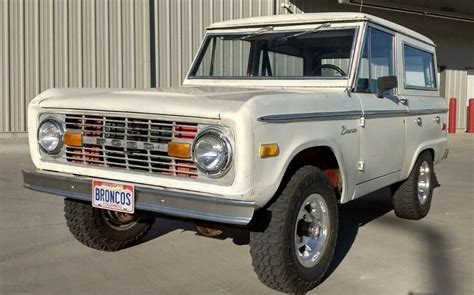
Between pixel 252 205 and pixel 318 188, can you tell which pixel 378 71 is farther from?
pixel 252 205

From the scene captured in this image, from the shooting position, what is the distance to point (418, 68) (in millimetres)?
5973

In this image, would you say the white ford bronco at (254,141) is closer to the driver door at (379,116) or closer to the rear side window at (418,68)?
the driver door at (379,116)

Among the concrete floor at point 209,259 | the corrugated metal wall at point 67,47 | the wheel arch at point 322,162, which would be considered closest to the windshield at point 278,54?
the wheel arch at point 322,162

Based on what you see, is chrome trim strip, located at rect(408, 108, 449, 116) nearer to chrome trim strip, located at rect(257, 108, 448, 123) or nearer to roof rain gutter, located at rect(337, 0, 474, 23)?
chrome trim strip, located at rect(257, 108, 448, 123)

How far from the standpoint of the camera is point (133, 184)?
358 cm

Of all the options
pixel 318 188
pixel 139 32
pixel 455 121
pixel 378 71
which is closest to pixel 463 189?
pixel 378 71

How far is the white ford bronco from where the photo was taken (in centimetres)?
331

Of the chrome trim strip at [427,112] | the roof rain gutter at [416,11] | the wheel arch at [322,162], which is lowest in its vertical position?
the wheel arch at [322,162]

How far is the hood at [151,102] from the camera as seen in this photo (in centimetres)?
332

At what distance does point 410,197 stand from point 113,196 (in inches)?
136

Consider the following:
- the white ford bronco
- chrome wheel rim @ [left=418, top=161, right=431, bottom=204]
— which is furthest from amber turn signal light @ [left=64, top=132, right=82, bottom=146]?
chrome wheel rim @ [left=418, top=161, right=431, bottom=204]

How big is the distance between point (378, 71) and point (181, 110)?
2.30 m

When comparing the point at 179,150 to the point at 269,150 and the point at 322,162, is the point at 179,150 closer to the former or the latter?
the point at 269,150

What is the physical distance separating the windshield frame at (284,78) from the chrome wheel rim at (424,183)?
6.94ft
